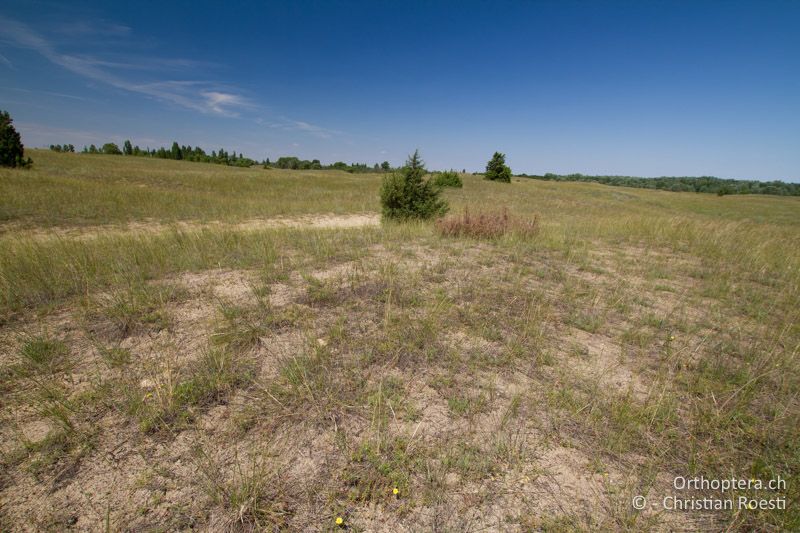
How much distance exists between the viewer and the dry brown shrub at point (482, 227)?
871 centimetres

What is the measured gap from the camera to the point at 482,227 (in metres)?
8.77

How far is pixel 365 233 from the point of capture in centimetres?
884

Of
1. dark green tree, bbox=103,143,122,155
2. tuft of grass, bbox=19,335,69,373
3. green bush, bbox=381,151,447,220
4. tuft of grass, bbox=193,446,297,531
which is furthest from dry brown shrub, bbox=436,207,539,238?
Result: dark green tree, bbox=103,143,122,155

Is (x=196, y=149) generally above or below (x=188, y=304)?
above

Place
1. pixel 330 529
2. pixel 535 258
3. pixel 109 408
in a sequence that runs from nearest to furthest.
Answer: pixel 330 529 → pixel 109 408 → pixel 535 258

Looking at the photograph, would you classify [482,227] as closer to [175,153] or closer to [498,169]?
[498,169]

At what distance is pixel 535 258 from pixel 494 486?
5862 mm

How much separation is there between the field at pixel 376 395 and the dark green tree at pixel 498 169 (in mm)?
48257

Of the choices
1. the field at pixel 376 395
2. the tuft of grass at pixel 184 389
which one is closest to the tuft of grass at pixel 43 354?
the field at pixel 376 395

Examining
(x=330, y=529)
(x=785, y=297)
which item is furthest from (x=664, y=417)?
(x=785, y=297)

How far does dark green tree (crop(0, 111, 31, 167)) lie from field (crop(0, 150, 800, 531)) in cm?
2720

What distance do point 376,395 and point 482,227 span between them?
698cm

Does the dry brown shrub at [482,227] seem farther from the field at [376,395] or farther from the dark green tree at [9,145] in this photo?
the dark green tree at [9,145]

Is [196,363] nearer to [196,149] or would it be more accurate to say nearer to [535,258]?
[535,258]
